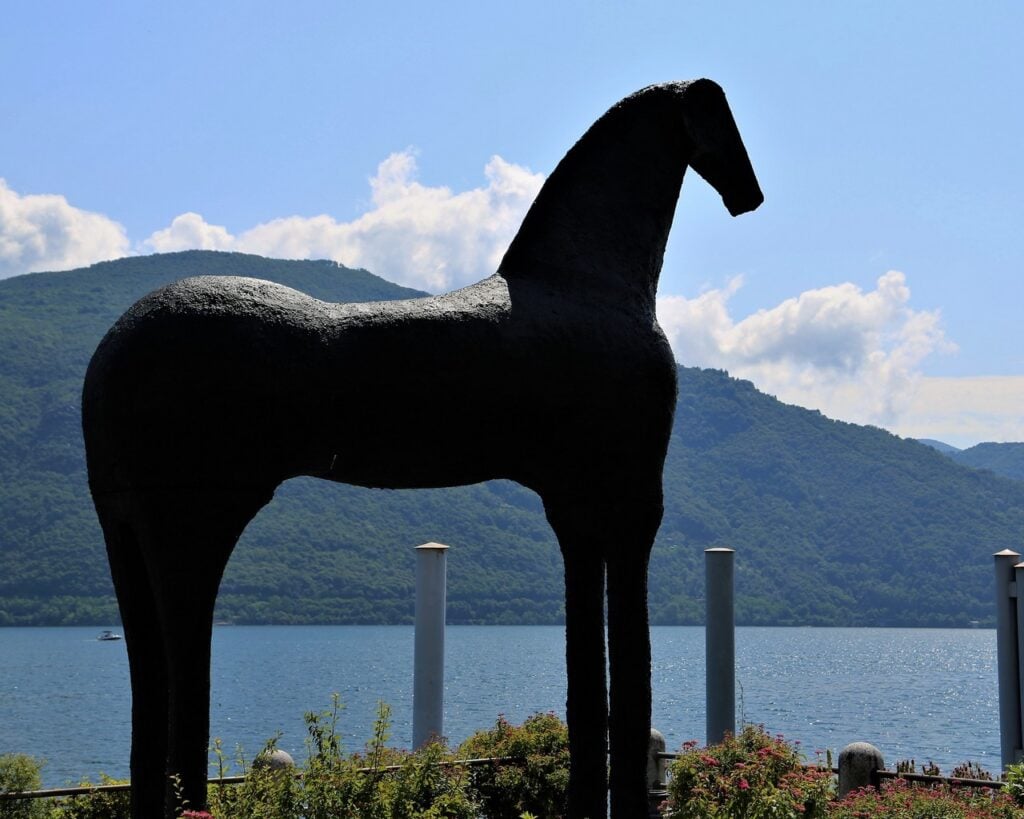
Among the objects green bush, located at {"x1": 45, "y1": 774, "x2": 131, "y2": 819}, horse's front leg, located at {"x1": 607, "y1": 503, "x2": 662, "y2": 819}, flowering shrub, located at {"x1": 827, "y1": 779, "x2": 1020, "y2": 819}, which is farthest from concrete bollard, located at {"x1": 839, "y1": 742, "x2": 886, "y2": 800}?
green bush, located at {"x1": 45, "y1": 774, "x2": 131, "y2": 819}

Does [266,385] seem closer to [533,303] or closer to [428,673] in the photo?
[533,303]

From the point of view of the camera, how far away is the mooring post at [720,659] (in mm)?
14914

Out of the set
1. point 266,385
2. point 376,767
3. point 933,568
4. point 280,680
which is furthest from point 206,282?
point 933,568

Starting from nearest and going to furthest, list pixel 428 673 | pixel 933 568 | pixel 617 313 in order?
pixel 617 313, pixel 428 673, pixel 933 568

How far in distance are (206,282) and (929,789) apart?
8.74m

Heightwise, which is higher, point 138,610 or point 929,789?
point 138,610

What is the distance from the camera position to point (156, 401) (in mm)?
6504

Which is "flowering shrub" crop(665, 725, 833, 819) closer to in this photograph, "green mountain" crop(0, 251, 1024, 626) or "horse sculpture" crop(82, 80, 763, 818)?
"horse sculpture" crop(82, 80, 763, 818)

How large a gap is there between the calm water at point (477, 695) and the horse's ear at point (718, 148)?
696 cm

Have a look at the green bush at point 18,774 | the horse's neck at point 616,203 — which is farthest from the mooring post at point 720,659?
the horse's neck at point 616,203

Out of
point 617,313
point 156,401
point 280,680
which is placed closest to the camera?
point 156,401

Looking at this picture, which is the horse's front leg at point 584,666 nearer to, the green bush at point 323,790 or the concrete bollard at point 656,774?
the green bush at point 323,790

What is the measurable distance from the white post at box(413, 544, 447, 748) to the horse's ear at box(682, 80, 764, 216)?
21.2 ft

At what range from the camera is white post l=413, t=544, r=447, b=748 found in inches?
523
